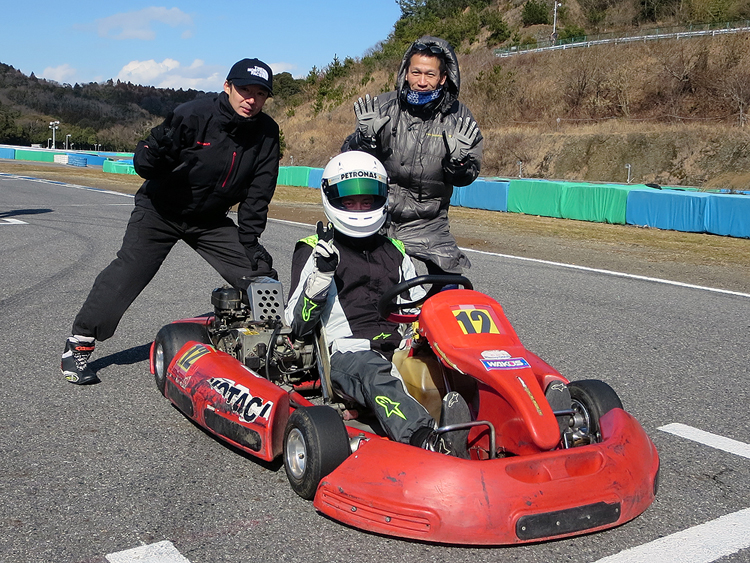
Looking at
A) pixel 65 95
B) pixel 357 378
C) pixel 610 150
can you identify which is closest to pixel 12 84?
pixel 65 95

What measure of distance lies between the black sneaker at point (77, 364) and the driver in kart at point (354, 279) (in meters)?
1.39

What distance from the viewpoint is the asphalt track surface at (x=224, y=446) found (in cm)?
271

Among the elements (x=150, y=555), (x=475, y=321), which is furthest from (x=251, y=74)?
(x=150, y=555)

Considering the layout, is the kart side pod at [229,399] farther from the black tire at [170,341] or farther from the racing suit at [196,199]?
the racing suit at [196,199]

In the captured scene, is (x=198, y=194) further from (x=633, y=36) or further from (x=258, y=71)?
(x=633, y=36)

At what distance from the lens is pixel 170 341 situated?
14.0 feet

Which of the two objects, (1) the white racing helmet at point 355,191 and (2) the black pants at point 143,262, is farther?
(2) the black pants at point 143,262

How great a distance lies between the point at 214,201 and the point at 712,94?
35.0 meters

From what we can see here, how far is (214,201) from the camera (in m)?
4.58

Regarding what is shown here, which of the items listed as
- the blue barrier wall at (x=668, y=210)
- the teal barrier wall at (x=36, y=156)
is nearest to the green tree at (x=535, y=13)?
the teal barrier wall at (x=36, y=156)

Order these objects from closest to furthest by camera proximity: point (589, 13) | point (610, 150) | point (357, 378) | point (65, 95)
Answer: point (357, 378), point (610, 150), point (589, 13), point (65, 95)

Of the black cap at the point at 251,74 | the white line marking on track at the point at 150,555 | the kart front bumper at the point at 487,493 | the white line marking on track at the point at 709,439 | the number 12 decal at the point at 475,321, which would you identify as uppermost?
the black cap at the point at 251,74

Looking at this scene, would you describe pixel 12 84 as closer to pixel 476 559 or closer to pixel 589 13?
pixel 589 13

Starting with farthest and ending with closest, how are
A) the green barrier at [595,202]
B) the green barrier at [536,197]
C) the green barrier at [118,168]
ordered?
the green barrier at [118,168]
the green barrier at [536,197]
the green barrier at [595,202]
